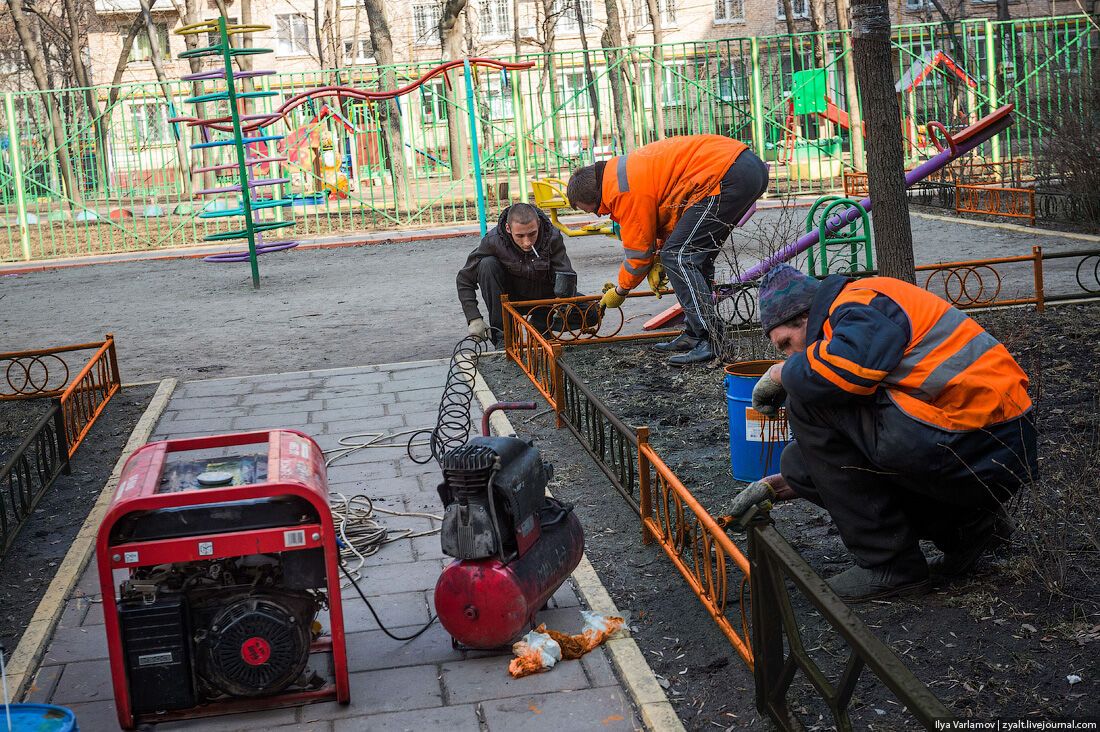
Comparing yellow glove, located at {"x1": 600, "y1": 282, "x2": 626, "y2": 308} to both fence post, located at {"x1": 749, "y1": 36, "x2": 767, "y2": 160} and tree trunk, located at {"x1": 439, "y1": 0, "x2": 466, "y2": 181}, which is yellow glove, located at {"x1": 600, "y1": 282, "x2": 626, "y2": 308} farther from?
fence post, located at {"x1": 749, "y1": 36, "x2": 767, "y2": 160}

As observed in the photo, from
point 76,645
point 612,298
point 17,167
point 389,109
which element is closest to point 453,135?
point 389,109

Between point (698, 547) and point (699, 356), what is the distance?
3.40 meters

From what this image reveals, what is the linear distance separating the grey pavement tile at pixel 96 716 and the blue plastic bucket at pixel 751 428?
9.54 ft

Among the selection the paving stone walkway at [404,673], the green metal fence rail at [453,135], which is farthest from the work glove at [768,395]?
the green metal fence rail at [453,135]

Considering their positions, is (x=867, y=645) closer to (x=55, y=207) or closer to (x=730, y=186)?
(x=730, y=186)

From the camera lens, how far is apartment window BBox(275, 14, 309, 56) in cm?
5565

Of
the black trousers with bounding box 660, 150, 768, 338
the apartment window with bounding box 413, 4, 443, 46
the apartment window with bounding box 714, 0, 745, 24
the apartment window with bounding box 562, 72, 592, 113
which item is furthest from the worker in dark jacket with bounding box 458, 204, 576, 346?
the apartment window with bounding box 413, 4, 443, 46

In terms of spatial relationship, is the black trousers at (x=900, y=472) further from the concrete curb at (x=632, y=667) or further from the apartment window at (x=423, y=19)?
the apartment window at (x=423, y=19)

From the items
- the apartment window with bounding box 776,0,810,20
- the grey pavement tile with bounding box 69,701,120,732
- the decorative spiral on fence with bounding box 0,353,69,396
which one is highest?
the apartment window with bounding box 776,0,810,20

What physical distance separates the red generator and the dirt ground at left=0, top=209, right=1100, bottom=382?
486 cm

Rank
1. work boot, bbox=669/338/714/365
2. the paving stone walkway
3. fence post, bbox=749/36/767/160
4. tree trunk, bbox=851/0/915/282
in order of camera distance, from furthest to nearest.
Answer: fence post, bbox=749/36/767/160 < work boot, bbox=669/338/714/365 < tree trunk, bbox=851/0/915/282 < the paving stone walkway

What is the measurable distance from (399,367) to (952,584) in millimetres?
5174

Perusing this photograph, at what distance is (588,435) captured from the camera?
237 inches

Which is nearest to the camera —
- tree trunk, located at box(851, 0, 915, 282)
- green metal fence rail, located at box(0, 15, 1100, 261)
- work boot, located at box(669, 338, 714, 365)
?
tree trunk, located at box(851, 0, 915, 282)
